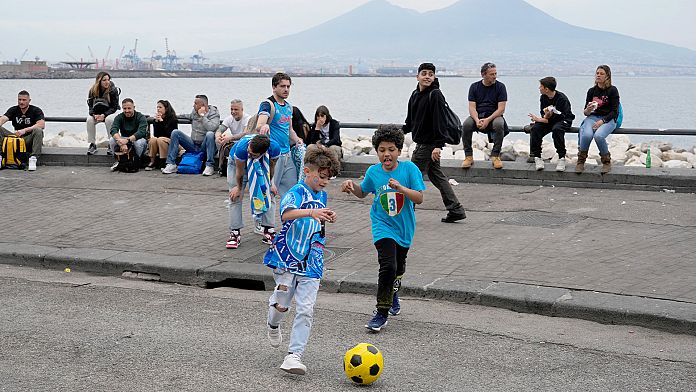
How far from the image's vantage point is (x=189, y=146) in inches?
648

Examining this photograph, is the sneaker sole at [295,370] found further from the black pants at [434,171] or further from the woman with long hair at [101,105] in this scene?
the woman with long hair at [101,105]

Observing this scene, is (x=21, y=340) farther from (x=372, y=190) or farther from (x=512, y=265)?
(x=512, y=265)

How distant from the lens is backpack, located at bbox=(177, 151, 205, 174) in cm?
1614

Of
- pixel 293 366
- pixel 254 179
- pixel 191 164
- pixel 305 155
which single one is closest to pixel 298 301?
pixel 293 366

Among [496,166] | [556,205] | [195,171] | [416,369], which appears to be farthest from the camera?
[195,171]

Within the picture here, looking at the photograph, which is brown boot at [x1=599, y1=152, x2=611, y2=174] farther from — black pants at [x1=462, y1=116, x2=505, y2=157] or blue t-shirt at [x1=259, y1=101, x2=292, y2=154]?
blue t-shirt at [x1=259, y1=101, x2=292, y2=154]

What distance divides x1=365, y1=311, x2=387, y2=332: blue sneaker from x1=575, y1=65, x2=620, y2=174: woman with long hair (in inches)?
286

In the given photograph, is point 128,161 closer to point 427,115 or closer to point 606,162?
point 427,115

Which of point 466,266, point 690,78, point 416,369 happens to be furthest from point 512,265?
point 690,78

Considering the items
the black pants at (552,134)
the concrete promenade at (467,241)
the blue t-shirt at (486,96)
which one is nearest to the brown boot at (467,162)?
the concrete promenade at (467,241)

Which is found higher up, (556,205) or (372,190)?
(372,190)

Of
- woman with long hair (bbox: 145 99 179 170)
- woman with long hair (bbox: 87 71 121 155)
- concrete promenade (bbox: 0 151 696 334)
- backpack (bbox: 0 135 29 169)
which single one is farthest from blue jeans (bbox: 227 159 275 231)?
backpack (bbox: 0 135 29 169)

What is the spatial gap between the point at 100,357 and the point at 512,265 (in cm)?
426

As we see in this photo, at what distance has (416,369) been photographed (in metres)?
6.41
